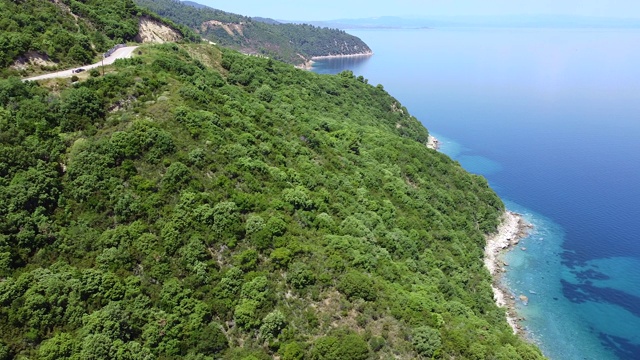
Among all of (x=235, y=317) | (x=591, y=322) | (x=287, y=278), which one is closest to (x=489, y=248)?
(x=591, y=322)

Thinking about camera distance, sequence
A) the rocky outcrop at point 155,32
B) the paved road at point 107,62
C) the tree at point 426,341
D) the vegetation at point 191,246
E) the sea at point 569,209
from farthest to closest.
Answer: the rocky outcrop at point 155,32, the sea at point 569,209, the paved road at point 107,62, the tree at point 426,341, the vegetation at point 191,246

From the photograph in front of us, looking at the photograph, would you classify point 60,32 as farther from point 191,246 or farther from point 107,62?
point 191,246

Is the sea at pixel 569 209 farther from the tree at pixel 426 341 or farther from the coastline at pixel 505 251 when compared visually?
the tree at pixel 426 341

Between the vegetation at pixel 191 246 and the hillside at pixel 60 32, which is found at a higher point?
the hillside at pixel 60 32

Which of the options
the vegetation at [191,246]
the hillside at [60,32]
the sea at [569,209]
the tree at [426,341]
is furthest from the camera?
the sea at [569,209]

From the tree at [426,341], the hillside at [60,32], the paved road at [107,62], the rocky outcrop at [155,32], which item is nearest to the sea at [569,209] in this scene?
the tree at [426,341]

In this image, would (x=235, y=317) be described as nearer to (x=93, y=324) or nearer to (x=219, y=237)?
(x=219, y=237)

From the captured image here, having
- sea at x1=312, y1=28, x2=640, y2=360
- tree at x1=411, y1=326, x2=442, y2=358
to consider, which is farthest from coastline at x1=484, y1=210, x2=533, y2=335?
tree at x1=411, y1=326, x2=442, y2=358
